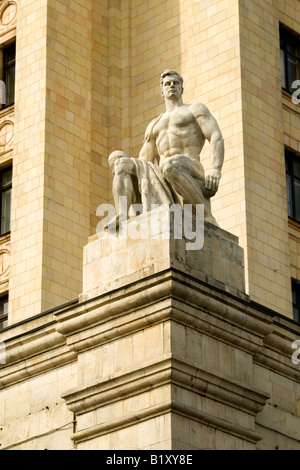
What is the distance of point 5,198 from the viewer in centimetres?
4447

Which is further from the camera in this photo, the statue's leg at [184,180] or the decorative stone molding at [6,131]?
the decorative stone molding at [6,131]

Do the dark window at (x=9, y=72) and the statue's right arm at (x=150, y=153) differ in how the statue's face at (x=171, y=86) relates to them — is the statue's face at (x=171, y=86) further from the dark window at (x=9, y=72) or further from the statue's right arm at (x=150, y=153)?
the dark window at (x=9, y=72)

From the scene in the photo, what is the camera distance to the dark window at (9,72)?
1793 inches

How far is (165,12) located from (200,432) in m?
19.7

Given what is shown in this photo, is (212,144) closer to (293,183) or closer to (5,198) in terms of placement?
(293,183)

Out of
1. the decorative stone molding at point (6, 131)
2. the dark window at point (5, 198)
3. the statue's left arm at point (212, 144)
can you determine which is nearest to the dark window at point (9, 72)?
the decorative stone molding at point (6, 131)

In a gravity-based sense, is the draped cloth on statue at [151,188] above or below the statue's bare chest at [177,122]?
below

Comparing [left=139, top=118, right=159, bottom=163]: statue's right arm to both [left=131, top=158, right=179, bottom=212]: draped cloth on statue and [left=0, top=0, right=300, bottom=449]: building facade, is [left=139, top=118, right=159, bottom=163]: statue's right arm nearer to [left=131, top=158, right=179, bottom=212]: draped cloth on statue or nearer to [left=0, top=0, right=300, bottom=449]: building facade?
[left=131, top=158, right=179, bottom=212]: draped cloth on statue

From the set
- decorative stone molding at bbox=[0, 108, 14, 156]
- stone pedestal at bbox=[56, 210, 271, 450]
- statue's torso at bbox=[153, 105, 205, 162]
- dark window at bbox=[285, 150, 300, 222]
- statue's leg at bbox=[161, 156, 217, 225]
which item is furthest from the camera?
decorative stone molding at bbox=[0, 108, 14, 156]

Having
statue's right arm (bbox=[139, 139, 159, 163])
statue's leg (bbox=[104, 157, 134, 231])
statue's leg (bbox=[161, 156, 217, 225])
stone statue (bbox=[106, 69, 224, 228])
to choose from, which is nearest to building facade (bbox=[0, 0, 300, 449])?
statue's leg (bbox=[104, 157, 134, 231])

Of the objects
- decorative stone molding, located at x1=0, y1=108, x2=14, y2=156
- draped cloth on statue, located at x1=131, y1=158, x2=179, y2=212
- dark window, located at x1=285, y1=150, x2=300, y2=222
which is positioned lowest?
draped cloth on statue, located at x1=131, y1=158, x2=179, y2=212

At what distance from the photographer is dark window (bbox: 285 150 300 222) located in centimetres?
4331

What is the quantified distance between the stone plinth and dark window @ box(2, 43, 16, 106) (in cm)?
1573
